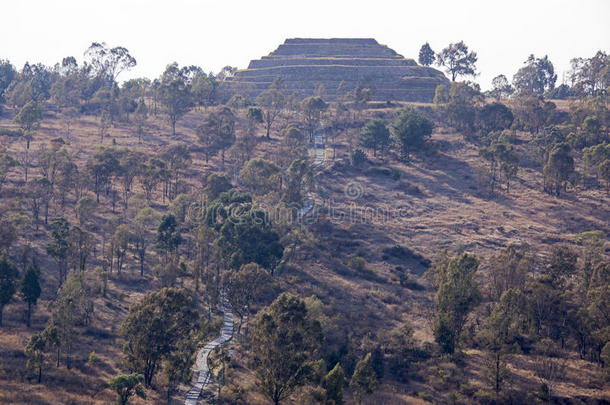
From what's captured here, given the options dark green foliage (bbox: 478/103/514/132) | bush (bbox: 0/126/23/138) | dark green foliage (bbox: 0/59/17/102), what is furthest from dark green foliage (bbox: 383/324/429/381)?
dark green foliage (bbox: 0/59/17/102)

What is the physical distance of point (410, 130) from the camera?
114875 mm

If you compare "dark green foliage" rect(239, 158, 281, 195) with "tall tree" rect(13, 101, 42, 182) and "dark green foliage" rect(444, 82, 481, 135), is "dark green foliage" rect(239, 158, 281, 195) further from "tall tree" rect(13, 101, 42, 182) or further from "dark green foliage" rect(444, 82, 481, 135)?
"dark green foliage" rect(444, 82, 481, 135)

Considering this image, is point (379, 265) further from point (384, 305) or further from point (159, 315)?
point (159, 315)

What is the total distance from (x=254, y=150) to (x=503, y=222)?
51428 mm

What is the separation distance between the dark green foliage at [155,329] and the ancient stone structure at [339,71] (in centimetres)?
12146

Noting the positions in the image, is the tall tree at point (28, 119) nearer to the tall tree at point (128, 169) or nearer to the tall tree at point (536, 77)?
the tall tree at point (128, 169)

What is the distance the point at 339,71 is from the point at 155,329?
14017cm

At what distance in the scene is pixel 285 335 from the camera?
1895 inches

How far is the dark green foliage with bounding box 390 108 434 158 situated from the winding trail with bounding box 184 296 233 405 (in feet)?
201

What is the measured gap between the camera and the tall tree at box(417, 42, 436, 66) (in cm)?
18500

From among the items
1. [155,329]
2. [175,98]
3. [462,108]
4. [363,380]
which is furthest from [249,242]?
[462,108]

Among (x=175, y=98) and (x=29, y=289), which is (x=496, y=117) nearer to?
(x=175, y=98)

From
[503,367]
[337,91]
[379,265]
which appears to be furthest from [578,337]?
[337,91]

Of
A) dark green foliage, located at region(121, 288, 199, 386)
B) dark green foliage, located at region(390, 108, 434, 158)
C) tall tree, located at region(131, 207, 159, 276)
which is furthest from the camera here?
dark green foliage, located at region(390, 108, 434, 158)
